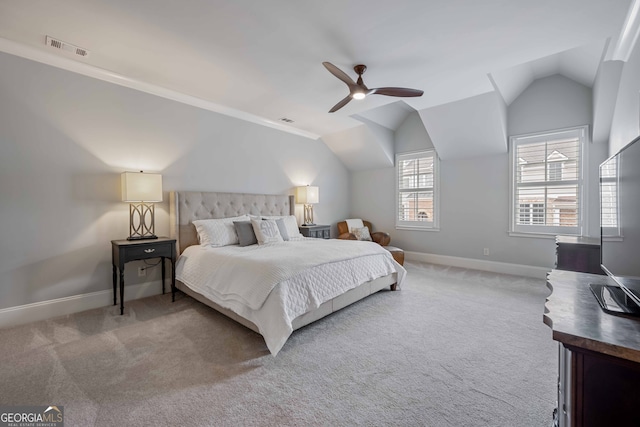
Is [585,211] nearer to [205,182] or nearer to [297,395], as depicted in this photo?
[297,395]

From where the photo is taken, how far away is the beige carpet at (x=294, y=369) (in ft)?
5.16

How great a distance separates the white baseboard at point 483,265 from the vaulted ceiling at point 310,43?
2.58 metres

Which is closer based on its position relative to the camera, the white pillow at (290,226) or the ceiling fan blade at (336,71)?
the ceiling fan blade at (336,71)

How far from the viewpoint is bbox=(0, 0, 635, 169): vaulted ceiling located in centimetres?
214

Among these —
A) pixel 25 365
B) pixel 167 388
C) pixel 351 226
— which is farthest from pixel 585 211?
pixel 25 365

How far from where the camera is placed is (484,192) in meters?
4.95

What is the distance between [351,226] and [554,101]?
4.02 metres

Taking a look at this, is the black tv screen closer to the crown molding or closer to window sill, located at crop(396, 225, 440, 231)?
window sill, located at crop(396, 225, 440, 231)

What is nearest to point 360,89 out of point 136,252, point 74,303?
point 136,252

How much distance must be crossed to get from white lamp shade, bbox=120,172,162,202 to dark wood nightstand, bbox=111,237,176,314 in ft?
1.64

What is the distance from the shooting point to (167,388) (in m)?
1.78

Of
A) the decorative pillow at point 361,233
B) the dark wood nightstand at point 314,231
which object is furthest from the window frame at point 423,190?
the dark wood nightstand at point 314,231

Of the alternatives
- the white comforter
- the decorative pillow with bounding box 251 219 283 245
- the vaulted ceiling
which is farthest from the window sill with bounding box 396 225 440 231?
the decorative pillow with bounding box 251 219 283 245

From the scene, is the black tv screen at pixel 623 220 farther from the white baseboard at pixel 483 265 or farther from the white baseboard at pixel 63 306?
the white baseboard at pixel 63 306
